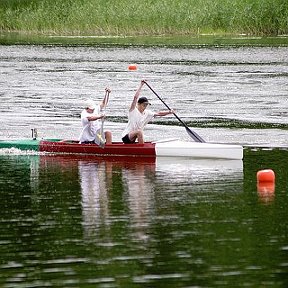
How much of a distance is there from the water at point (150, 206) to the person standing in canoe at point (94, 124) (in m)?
0.52

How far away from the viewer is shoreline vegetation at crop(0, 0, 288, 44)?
72.4 metres

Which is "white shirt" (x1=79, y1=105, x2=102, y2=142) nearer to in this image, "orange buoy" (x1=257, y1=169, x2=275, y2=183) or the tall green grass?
"orange buoy" (x1=257, y1=169, x2=275, y2=183)

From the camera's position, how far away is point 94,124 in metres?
27.0

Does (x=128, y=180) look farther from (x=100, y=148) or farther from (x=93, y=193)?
(x=100, y=148)

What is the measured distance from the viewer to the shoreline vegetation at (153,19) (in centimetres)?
7238

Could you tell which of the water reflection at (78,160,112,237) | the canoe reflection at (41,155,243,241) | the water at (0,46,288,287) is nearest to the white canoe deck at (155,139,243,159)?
the canoe reflection at (41,155,243,241)

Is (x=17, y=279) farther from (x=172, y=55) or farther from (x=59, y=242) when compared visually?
(x=172, y=55)

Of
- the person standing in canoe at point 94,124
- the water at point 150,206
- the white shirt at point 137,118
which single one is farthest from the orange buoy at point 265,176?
the person standing in canoe at point 94,124

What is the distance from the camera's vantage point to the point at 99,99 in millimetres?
43031

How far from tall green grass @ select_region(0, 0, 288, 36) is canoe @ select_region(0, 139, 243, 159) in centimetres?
4480

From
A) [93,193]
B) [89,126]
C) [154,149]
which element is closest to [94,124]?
[89,126]

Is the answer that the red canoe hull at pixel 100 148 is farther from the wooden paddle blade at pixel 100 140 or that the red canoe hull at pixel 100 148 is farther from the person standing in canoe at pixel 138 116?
the person standing in canoe at pixel 138 116

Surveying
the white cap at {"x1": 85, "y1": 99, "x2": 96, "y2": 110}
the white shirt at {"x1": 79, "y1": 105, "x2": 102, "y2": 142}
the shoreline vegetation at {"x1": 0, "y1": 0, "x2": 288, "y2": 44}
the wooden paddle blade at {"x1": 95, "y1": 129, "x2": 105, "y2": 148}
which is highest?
the shoreline vegetation at {"x1": 0, "y1": 0, "x2": 288, "y2": 44}

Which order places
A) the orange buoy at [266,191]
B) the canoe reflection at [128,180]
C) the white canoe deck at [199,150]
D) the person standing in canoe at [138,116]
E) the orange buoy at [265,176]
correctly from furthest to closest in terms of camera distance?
the person standing in canoe at [138,116] → the white canoe deck at [199,150] → the orange buoy at [265,176] → the orange buoy at [266,191] → the canoe reflection at [128,180]
